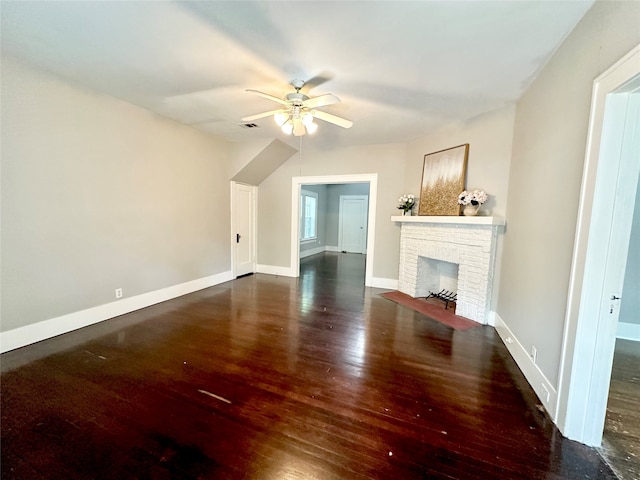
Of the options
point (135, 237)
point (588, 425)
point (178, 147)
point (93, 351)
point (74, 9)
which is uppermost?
point (74, 9)

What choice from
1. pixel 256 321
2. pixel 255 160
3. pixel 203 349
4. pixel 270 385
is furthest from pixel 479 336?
pixel 255 160

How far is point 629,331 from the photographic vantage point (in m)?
3.01

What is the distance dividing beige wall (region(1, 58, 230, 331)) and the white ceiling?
1.09 feet

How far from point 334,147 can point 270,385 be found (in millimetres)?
4265

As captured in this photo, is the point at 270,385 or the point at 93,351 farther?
the point at 93,351

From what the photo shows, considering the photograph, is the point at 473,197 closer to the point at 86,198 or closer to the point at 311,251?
the point at 86,198

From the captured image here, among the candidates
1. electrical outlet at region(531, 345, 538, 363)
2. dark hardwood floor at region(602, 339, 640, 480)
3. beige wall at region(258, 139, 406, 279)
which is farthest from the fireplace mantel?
dark hardwood floor at region(602, 339, 640, 480)

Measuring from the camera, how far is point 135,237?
3547 millimetres

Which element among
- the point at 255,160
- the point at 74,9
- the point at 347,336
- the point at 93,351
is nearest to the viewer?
the point at 74,9

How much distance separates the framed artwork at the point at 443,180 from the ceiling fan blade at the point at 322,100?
222 cm

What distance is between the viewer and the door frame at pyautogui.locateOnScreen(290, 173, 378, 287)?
4.96 m

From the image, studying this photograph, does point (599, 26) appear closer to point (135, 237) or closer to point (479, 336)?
point (479, 336)

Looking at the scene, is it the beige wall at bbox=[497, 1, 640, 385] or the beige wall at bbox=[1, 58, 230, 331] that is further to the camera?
the beige wall at bbox=[1, 58, 230, 331]

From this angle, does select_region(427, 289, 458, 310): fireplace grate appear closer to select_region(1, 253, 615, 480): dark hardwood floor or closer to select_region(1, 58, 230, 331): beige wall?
select_region(1, 253, 615, 480): dark hardwood floor
